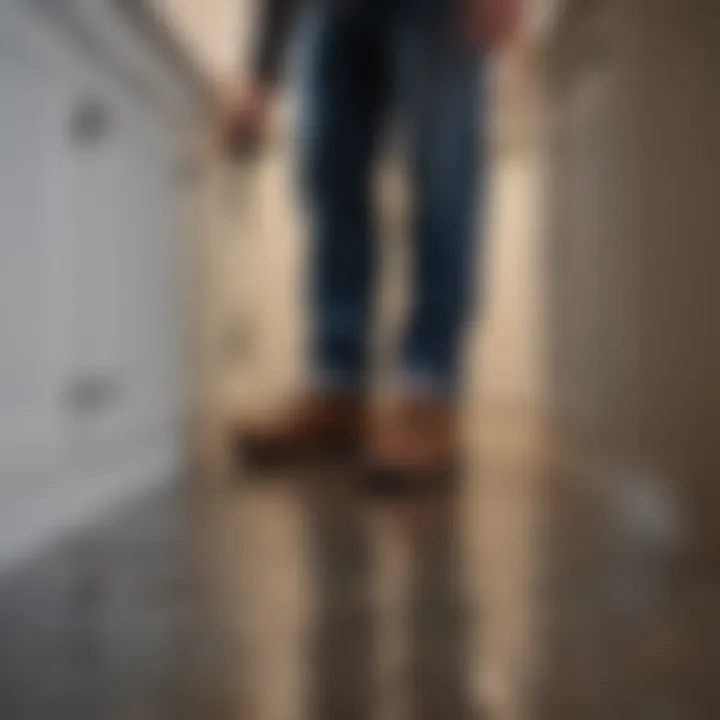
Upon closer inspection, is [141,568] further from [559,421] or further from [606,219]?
[559,421]

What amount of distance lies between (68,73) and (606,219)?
2.01 ft

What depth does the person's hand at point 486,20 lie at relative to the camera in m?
1.36

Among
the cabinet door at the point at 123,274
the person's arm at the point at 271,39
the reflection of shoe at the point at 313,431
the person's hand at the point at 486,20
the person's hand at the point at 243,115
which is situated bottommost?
the reflection of shoe at the point at 313,431

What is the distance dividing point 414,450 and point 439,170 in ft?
1.24

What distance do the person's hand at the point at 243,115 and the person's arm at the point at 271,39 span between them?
1.1 inches

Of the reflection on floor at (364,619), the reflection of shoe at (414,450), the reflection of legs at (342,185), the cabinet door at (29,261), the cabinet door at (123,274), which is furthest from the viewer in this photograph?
the reflection of legs at (342,185)

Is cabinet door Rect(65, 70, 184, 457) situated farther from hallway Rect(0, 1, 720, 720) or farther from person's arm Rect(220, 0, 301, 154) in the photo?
person's arm Rect(220, 0, 301, 154)

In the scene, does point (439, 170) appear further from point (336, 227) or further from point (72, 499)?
point (72, 499)

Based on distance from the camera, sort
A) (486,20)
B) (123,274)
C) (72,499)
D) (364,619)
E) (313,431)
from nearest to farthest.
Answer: (364,619), (72,499), (123,274), (486,20), (313,431)

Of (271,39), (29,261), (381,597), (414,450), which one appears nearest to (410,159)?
(414,450)

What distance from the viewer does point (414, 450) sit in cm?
137

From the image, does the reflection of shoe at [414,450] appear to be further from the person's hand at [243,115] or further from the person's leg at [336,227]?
the person's hand at [243,115]

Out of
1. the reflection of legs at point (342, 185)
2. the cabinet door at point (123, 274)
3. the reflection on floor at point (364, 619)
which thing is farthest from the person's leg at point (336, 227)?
the reflection on floor at point (364, 619)

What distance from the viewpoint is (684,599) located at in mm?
730
